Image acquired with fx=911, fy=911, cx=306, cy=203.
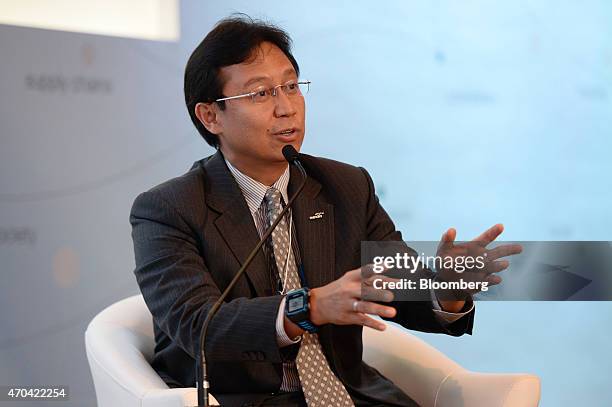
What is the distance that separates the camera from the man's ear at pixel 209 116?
230cm

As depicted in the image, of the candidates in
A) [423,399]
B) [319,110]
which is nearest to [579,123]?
[319,110]

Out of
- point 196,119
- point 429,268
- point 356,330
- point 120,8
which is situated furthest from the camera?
point 120,8

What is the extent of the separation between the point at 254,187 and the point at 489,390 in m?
0.73

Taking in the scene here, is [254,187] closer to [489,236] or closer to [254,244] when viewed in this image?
[254,244]

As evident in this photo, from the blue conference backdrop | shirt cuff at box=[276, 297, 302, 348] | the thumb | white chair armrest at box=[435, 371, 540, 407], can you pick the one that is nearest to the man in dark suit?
shirt cuff at box=[276, 297, 302, 348]

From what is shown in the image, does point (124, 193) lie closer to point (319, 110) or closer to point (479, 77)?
point (319, 110)

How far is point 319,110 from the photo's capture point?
322cm

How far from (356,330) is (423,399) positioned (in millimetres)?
284

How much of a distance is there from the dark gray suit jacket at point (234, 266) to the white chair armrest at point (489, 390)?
0.37ft

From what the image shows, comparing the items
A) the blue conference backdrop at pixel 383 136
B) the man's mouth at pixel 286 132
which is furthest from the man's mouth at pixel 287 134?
the blue conference backdrop at pixel 383 136

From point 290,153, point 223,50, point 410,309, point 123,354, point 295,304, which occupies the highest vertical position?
point 223,50

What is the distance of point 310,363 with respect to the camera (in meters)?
2.05

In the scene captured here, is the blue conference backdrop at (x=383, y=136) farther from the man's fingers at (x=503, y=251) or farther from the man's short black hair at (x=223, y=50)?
the man's fingers at (x=503, y=251)

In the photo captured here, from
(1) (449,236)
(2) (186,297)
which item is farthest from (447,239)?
(2) (186,297)
